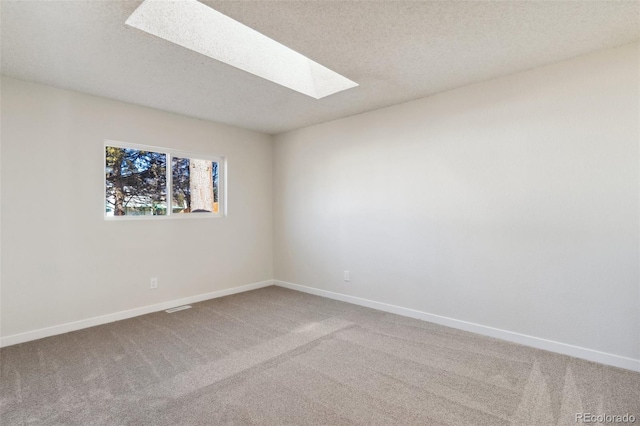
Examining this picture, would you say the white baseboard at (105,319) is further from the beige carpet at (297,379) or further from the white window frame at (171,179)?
the white window frame at (171,179)

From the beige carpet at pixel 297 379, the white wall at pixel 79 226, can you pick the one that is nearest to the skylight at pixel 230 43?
the white wall at pixel 79 226

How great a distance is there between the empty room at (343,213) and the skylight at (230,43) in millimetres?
16

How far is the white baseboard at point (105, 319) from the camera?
285 centimetres

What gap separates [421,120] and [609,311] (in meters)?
2.33

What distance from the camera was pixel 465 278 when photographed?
3154 mm

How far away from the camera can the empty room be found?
2.00 m

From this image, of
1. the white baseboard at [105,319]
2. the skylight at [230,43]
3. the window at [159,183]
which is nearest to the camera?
the skylight at [230,43]

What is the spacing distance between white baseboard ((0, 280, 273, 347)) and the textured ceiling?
2332 mm

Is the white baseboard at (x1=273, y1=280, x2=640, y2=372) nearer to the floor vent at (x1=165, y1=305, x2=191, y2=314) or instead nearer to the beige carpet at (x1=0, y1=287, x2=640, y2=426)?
the beige carpet at (x1=0, y1=287, x2=640, y2=426)

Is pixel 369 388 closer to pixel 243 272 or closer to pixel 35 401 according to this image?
pixel 35 401

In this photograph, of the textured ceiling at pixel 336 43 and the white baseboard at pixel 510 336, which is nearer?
the textured ceiling at pixel 336 43

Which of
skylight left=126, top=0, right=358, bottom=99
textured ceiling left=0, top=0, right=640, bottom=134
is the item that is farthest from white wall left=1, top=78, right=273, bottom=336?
skylight left=126, top=0, right=358, bottom=99

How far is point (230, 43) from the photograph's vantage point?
2.56 meters

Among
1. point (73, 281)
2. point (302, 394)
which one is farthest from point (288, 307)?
point (73, 281)
